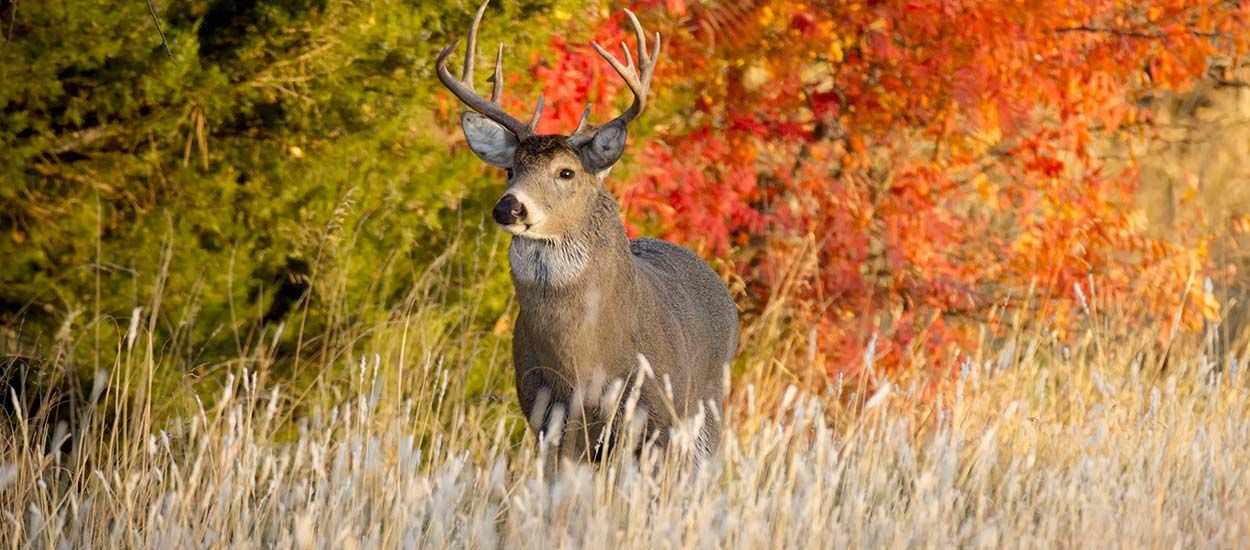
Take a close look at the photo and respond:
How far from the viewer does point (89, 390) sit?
271 inches

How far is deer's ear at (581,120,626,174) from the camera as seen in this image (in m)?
5.65

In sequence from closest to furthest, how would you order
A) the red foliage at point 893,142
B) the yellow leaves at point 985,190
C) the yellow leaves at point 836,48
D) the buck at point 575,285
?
the buck at point 575,285 < the red foliage at point 893,142 < the yellow leaves at point 836,48 < the yellow leaves at point 985,190

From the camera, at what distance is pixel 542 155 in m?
5.49

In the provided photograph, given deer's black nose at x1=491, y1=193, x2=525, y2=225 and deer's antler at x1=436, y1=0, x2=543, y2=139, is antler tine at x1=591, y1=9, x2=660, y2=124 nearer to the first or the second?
deer's antler at x1=436, y1=0, x2=543, y2=139

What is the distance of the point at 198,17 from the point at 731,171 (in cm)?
246

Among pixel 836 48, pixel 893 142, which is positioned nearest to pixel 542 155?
pixel 836 48

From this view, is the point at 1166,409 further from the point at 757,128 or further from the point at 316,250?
the point at 316,250

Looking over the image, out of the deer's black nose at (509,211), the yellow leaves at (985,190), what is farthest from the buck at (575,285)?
the yellow leaves at (985,190)

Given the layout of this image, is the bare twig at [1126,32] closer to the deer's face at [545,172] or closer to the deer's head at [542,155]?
the deer's head at [542,155]

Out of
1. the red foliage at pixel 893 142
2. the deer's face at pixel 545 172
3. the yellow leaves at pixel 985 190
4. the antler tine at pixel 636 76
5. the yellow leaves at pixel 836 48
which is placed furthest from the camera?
the yellow leaves at pixel 985 190

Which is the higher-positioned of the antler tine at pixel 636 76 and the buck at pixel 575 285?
the antler tine at pixel 636 76

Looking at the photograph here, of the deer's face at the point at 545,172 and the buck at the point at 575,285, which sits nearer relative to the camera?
the deer's face at the point at 545,172

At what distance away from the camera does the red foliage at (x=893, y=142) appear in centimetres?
738

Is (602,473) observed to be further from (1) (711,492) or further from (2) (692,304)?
(2) (692,304)
